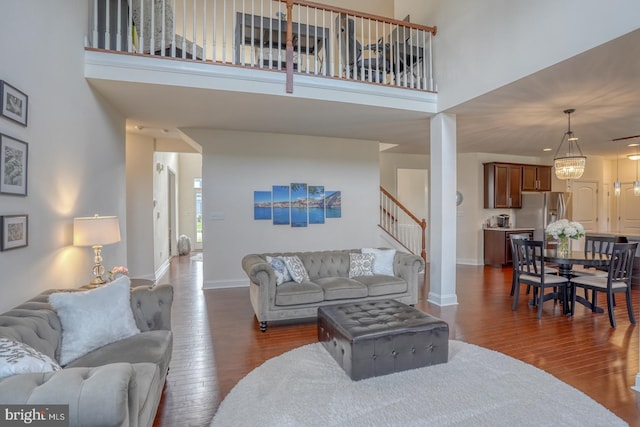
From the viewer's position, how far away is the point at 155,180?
653 centimetres

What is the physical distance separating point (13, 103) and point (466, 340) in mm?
4246

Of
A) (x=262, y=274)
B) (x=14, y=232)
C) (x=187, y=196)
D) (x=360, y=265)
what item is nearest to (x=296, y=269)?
(x=262, y=274)

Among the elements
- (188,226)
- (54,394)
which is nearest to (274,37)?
(54,394)

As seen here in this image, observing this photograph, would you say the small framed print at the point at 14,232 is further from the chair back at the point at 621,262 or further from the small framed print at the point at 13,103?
the chair back at the point at 621,262

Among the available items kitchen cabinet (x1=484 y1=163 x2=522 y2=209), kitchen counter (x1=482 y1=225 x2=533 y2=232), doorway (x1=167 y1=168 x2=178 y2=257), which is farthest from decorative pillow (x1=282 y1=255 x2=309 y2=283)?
doorway (x1=167 y1=168 x2=178 y2=257)

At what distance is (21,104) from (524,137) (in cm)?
710

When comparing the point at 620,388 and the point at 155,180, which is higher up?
the point at 155,180

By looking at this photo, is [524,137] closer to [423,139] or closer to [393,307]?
[423,139]

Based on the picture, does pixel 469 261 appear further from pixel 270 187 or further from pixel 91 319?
pixel 91 319

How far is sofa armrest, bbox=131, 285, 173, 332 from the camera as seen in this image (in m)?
2.42

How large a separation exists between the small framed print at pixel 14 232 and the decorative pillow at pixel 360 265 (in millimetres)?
3350

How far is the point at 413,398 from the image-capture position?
2.27 meters

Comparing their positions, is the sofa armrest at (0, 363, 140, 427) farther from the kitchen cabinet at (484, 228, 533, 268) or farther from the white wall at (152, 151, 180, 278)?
the kitchen cabinet at (484, 228, 533, 268)

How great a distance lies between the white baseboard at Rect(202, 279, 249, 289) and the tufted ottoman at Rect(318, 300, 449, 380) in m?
3.15
